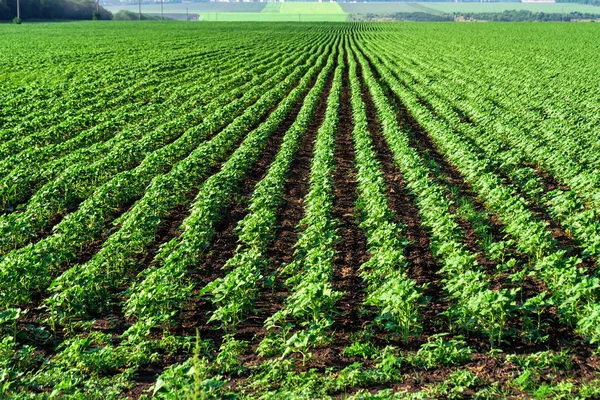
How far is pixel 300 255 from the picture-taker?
334 inches

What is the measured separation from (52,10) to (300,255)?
11493 cm

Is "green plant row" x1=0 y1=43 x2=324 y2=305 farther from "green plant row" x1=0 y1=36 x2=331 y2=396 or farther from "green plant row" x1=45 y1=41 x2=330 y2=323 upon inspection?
"green plant row" x1=0 y1=36 x2=331 y2=396

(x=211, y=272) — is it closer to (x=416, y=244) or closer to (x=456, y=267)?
(x=416, y=244)

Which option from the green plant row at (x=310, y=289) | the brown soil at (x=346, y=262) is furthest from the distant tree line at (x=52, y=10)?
the green plant row at (x=310, y=289)

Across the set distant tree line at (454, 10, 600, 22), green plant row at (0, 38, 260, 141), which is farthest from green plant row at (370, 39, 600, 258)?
distant tree line at (454, 10, 600, 22)

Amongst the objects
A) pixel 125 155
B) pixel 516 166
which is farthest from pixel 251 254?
pixel 516 166

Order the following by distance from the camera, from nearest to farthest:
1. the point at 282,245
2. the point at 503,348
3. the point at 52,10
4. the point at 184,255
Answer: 1. the point at 503,348
2. the point at 184,255
3. the point at 282,245
4. the point at 52,10

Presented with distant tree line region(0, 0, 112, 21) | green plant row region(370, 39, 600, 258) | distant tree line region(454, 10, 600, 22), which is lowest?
green plant row region(370, 39, 600, 258)

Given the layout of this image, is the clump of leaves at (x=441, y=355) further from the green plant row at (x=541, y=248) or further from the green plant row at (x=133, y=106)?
the green plant row at (x=133, y=106)

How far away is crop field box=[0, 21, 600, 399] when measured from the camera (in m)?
5.88

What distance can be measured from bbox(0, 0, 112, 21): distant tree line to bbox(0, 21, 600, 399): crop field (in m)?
89.8

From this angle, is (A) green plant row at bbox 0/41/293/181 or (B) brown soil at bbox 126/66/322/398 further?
(A) green plant row at bbox 0/41/293/181

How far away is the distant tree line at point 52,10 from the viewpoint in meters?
93.3

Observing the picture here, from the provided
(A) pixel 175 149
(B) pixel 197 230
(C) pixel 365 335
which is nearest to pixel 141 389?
(C) pixel 365 335
